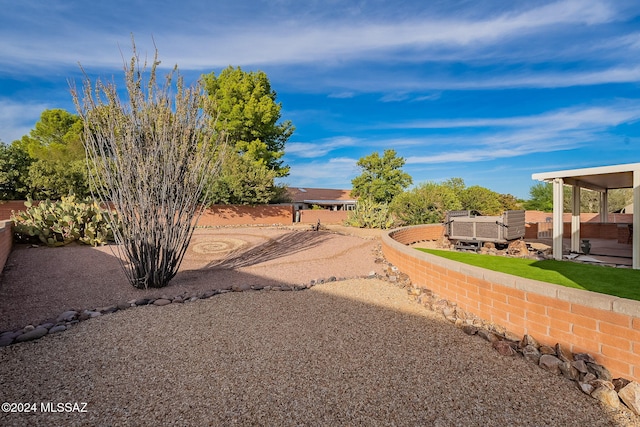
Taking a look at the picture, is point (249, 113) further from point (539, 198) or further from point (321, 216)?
point (539, 198)

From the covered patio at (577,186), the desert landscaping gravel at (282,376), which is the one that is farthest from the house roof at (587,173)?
the desert landscaping gravel at (282,376)

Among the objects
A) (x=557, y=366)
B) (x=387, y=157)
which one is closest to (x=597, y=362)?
(x=557, y=366)

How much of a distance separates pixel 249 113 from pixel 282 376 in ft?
80.2

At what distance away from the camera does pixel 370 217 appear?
54.2 feet

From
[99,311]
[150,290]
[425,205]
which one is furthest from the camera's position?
[425,205]

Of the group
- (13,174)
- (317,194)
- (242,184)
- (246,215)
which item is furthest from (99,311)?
(317,194)

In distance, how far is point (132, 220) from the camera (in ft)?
18.4

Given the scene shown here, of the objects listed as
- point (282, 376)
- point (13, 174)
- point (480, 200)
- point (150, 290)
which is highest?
point (13, 174)

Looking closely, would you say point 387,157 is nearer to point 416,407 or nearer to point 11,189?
point 11,189

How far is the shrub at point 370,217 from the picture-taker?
16172 millimetres

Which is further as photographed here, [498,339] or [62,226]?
[62,226]

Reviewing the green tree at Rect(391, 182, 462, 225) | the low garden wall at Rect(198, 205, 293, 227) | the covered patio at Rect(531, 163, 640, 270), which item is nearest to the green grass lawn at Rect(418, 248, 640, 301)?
the covered patio at Rect(531, 163, 640, 270)

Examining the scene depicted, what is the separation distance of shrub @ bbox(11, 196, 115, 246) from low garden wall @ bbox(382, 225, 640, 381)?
888cm

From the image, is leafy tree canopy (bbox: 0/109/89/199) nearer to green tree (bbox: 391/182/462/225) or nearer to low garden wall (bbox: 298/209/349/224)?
low garden wall (bbox: 298/209/349/224)
